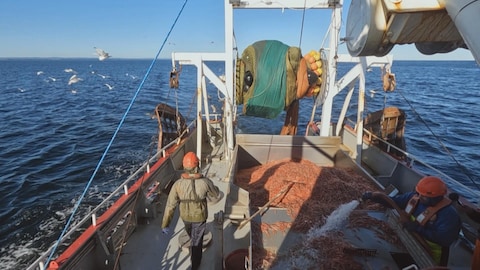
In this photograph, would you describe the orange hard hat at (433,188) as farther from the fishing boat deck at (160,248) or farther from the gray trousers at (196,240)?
the gray trousers at (196,240)

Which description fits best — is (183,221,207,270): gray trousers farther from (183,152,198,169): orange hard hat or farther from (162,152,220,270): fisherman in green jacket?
(183,152,198,169): orange hard hat

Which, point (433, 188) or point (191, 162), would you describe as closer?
point (433, 188)

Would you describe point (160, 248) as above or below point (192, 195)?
below

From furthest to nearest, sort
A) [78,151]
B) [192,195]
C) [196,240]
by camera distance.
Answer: [78,151] < [196,240] < [192,195]

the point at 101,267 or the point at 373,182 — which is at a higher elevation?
the point at 373,182

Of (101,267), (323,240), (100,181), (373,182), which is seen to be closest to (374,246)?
(323,240)

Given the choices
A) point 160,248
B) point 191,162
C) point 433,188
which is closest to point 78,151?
point 160,248

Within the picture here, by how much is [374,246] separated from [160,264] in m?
3.16

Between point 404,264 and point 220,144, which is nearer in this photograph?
point 404,264

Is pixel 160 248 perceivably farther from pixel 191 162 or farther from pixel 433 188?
pixel 433 188

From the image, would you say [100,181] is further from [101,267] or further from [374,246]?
[374,246]

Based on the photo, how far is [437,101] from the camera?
3042cm

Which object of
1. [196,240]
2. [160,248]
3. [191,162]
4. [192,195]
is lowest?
[160,248]

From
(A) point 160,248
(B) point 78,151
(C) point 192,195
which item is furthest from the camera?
(B) point 78,151
